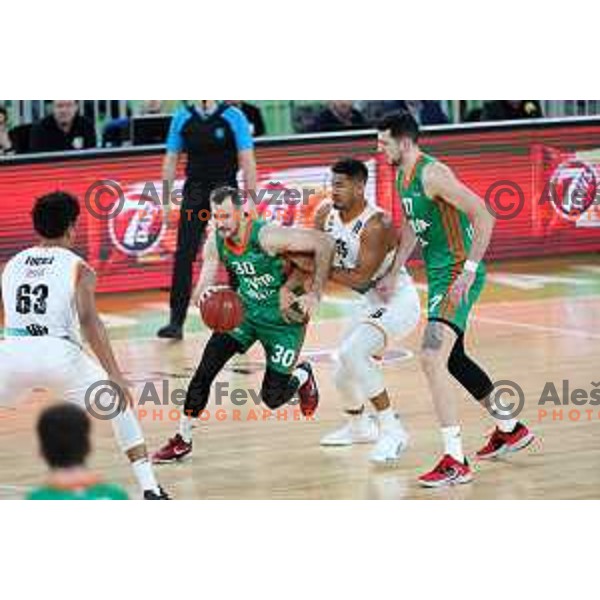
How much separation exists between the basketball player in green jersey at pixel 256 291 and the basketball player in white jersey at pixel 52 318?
4.01ft

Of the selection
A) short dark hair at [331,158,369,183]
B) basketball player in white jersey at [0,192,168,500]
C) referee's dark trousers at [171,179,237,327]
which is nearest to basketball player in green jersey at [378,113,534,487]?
short dark hair at [331,158,369,183]

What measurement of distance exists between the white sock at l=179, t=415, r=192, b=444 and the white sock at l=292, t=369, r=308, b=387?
74 centimetres

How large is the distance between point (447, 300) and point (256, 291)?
121 centimetres

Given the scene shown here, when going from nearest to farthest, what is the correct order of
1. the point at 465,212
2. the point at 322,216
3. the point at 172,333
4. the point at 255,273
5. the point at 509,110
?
the point at 465,212
the point at 255,273
the point at 322,216
the point at 172,333
the point at 509,110

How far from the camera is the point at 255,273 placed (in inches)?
471

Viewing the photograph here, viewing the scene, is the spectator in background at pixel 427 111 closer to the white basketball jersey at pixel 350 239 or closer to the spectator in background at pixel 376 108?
the spectator in background at pixel 376 108

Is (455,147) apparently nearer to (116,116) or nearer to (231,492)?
(116,116)

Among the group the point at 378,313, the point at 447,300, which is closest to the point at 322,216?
the point at 378,313

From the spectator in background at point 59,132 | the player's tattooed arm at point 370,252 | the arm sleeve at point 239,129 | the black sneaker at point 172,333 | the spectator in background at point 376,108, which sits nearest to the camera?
the player's tattooed arm at point 370,252

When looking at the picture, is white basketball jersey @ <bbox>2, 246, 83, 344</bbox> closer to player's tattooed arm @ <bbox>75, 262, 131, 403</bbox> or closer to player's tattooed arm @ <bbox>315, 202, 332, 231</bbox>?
player's tattooed arm @ <bbox>75, 262, 131, 403</bbox>

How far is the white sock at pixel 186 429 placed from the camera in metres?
12.2

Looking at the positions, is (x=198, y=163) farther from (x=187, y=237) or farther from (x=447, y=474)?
(x=447, y=474)

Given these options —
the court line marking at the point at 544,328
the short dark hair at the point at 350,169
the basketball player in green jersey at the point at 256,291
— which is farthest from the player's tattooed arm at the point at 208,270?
the court line marking at the point at 544,328

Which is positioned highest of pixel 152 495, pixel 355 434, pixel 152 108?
pixel 152 108
